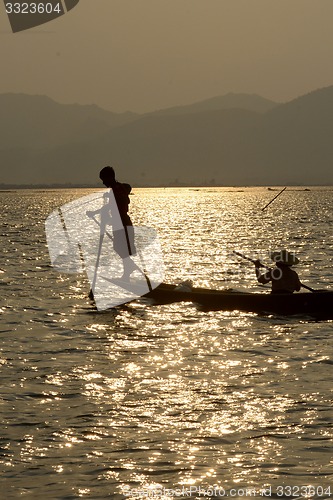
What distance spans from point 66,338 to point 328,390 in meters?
6.96

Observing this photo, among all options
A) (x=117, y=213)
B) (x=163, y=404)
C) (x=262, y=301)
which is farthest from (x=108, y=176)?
(x=163, y=404)

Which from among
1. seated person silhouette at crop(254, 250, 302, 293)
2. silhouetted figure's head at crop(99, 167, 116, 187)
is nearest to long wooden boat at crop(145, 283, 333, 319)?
seated person silhouette at crop(254, 250, 302, 293)

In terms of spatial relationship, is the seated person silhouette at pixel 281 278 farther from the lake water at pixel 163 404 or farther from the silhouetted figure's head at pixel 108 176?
the silhouetted figure's head at pixel 108 176

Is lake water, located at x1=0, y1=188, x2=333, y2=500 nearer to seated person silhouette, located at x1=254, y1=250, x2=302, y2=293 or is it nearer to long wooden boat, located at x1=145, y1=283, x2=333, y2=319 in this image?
long wooden boat, located at x1=145, y1=283, x2=333, y2=319

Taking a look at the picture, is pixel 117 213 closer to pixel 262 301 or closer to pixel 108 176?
pixel 108 176

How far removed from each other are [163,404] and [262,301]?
945 cm

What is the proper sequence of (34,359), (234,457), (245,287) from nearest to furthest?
(234,457)
(34,359)
(245,287)

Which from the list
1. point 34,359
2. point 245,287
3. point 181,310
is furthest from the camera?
point 245,287

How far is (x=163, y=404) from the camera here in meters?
13.1

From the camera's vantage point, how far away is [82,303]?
86.3 feet

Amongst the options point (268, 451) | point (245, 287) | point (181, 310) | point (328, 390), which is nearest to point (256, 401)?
point (328, 390)

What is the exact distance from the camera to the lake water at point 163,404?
10180 mm

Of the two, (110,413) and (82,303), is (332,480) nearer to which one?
(110,413)

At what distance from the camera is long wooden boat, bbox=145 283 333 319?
21.5 metres
